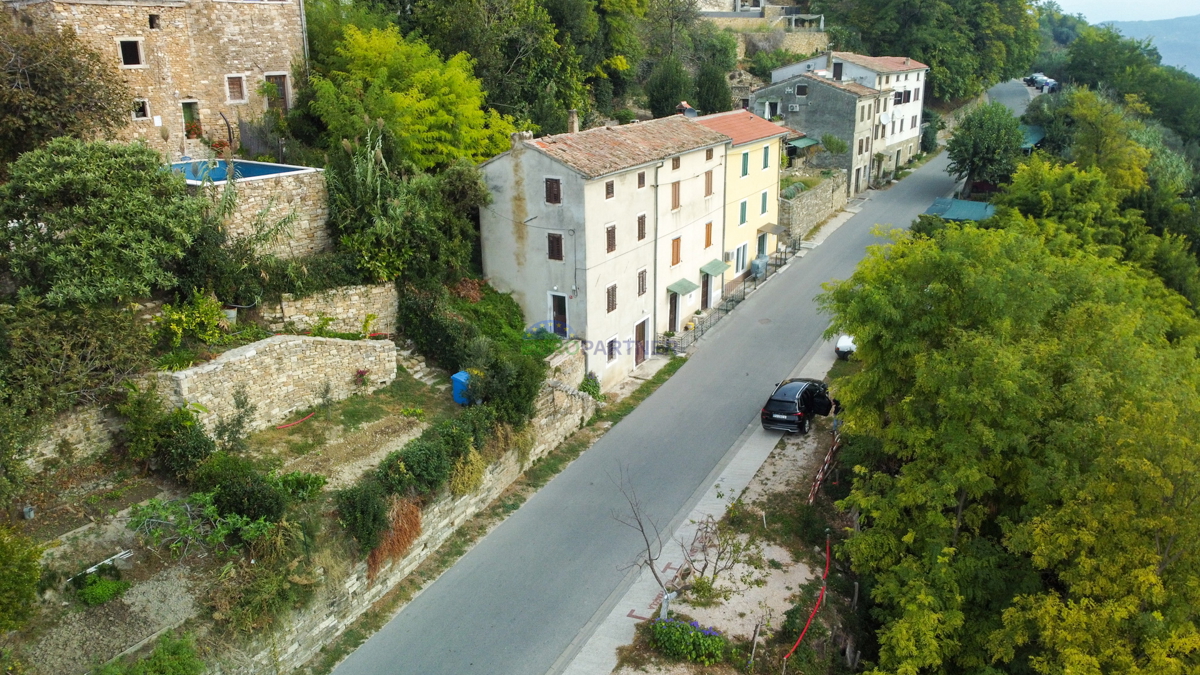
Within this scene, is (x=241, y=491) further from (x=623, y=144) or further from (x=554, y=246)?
(x=623, y=144)

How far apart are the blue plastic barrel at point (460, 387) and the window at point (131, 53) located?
47.9 ft

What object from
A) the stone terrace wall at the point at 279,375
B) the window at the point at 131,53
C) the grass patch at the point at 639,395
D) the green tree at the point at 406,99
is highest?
the window at the point at 131,53

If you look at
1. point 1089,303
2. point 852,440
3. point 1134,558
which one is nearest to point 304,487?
point 852,440

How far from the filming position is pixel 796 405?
82.6ft

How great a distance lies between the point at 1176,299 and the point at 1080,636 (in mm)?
22026

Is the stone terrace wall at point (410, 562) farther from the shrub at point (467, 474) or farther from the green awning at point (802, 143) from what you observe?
the green awning at point (802, 143)

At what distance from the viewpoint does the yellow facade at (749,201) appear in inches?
1394

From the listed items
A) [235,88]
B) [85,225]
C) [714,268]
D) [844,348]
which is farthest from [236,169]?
[844,348]

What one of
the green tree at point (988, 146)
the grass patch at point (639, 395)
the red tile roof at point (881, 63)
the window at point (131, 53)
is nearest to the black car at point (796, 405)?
the grass patch at point (639, 395)

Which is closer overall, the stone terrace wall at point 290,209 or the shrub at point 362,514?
the shrub at point 362,514

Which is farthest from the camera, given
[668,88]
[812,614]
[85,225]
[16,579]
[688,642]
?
[668,88]

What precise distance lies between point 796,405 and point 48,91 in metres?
21.4

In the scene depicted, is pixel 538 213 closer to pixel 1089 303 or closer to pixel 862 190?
pixel 1089 303

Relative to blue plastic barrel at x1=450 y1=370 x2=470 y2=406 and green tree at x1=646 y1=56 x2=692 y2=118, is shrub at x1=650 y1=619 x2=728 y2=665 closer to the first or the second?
blue plastic barrel at x1=450 y1=370 x2=470 y2=406
